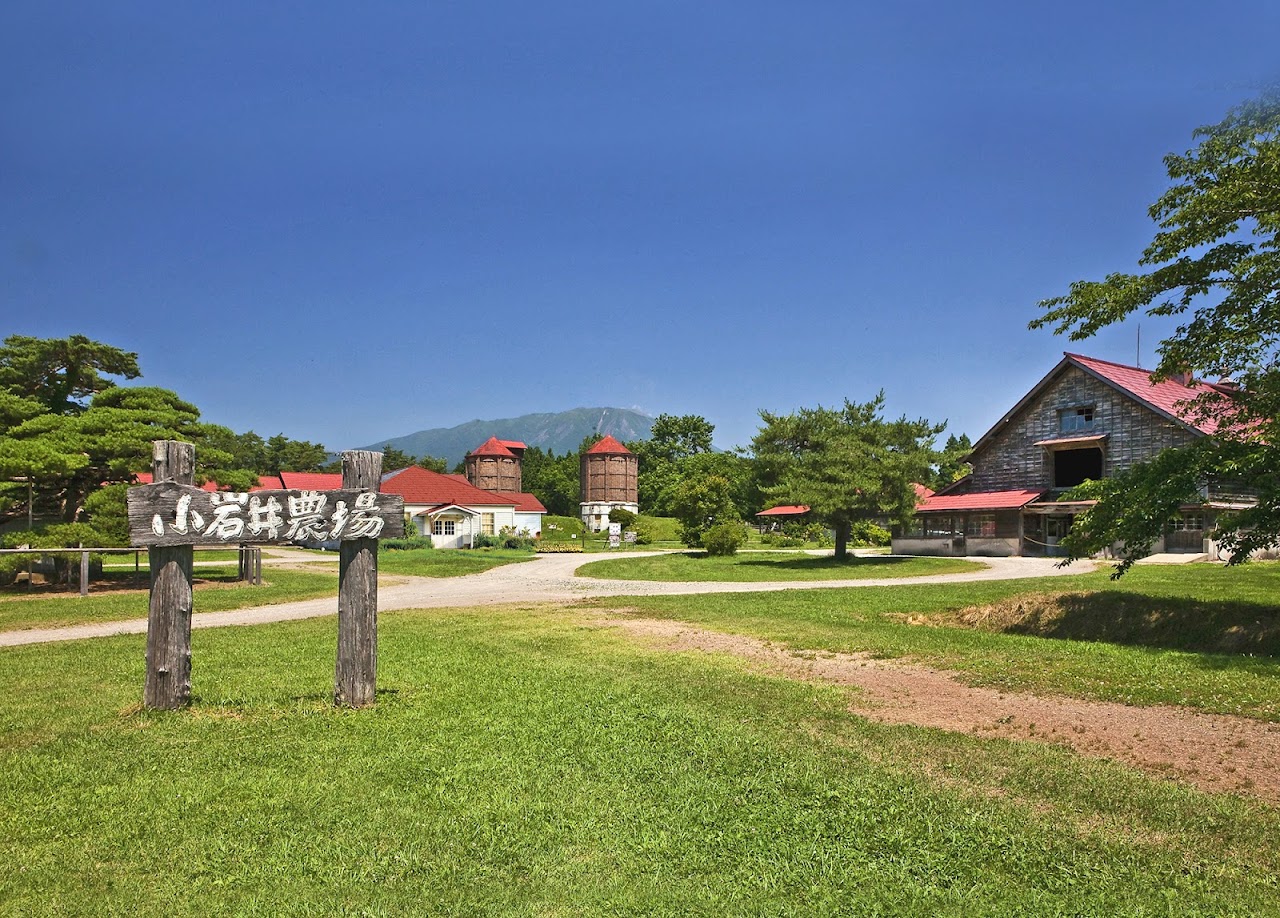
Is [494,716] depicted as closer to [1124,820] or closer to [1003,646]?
[1124,820]

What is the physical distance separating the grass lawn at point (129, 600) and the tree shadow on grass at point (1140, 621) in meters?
15.3

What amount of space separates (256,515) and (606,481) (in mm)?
75713

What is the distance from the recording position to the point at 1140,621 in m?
12.6

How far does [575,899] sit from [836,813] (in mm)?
1840

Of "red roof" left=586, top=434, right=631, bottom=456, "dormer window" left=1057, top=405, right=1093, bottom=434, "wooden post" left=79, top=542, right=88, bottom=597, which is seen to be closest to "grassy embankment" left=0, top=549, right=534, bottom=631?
"wooden post" left=79, top=542, right=88, bottom=597

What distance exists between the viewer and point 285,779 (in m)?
5.66

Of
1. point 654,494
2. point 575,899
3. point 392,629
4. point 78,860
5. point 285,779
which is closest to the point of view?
point 575,899

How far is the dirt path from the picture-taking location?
14.3 meters

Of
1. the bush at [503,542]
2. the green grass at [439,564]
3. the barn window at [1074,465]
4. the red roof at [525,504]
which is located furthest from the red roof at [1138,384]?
the red roof at [525,504]

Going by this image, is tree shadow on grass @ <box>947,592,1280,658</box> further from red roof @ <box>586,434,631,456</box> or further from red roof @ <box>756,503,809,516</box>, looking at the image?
red roof @ <box>586,434,631,456</box>

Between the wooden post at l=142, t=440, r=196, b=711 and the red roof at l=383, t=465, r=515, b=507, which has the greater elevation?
the red roof at l=383, t=465, r=515, b=507

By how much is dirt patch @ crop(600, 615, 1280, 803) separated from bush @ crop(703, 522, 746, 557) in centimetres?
2837

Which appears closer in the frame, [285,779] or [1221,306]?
[285,779]

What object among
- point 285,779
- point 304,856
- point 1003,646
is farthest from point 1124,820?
point 1003,646
